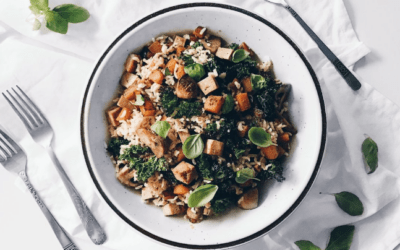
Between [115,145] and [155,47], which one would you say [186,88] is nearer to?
[155,47]

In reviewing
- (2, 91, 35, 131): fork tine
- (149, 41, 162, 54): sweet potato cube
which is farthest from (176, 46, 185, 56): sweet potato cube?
(2, 91, 35, 131): fork tine

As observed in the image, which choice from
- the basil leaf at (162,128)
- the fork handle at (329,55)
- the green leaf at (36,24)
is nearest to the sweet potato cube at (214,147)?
the basil leaf at (162,128)

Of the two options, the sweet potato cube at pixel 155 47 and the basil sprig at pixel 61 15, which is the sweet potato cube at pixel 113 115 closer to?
the sweet potato cube at pixel 155 47

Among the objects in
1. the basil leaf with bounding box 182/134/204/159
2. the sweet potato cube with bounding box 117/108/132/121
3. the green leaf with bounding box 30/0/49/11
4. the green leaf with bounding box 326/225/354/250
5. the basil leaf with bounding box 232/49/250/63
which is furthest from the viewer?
the green leaf with bounding box 326/225/354/250

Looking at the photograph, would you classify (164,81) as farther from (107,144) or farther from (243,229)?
(243,229)

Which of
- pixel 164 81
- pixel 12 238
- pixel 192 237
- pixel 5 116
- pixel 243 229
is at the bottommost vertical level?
pixel 12 238

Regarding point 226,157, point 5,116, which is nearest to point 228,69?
point 226,157

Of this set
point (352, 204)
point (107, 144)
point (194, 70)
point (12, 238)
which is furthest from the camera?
point (12, 238)

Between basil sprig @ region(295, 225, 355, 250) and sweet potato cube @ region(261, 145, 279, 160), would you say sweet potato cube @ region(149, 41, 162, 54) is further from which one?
basil sprig @ region(295, 225, 355, 250)
